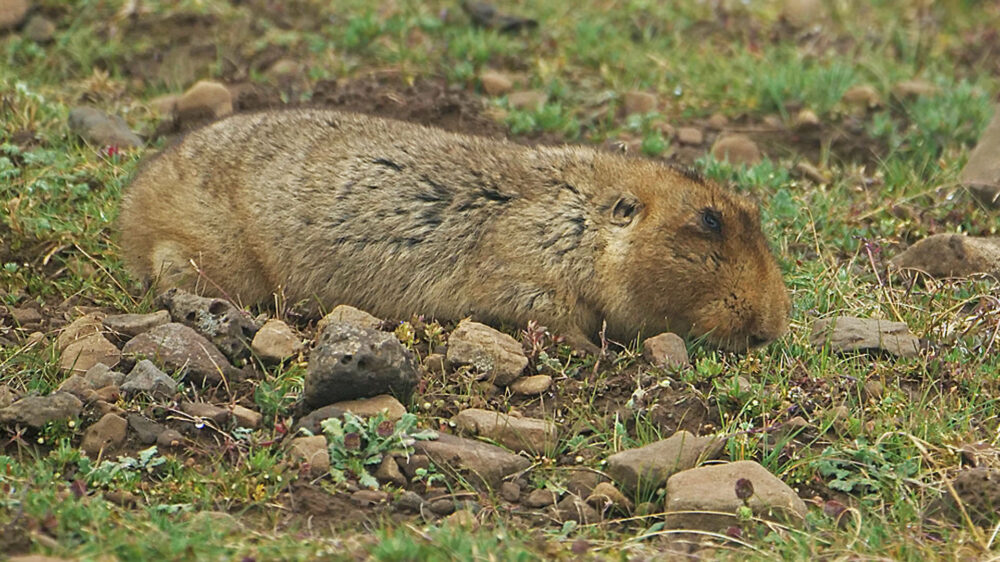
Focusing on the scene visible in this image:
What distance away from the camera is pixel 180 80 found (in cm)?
825

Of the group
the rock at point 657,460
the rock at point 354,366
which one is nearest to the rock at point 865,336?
the rock at point 657,460

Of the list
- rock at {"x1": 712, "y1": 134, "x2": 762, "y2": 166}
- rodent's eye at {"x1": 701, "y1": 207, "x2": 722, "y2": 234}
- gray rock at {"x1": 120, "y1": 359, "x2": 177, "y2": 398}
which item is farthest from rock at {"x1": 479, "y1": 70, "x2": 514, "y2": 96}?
gray rock at {"x1": 120, "y1": 359, "x2": 177, "y2": 398}

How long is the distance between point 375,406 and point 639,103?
374 centimetres

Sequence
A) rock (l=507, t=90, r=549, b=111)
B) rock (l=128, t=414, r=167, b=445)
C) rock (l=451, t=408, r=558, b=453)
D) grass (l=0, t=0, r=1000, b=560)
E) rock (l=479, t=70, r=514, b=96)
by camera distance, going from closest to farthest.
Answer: grass (l=0, t=0, r=1000, b=560)
rock (l=128, t=414, r=167, b=445)
rock (l=451, t=408, r=558, b=453)
rock (l=507, t=90, r=549, b=111)
rock (l=479, t=70, r=514, b=96)

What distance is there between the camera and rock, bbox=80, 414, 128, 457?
468 cm

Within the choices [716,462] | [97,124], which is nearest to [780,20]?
[97,124]

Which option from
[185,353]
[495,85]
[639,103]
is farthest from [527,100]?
[185,353]

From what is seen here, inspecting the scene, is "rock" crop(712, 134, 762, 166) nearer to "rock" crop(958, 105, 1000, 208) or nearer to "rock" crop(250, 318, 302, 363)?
"rock" crop(958, 105, 1000, 208)

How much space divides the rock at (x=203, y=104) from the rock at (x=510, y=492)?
3.70 m

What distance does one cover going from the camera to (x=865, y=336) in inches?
220

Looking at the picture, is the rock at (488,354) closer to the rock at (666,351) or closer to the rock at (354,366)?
the rock at (354,366)

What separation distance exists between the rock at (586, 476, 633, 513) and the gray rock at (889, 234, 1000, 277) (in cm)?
233

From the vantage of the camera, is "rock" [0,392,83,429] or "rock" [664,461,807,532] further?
"rock" [0,392,83,429]

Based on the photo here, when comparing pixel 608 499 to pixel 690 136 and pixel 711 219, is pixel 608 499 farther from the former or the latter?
pixel 690 136
